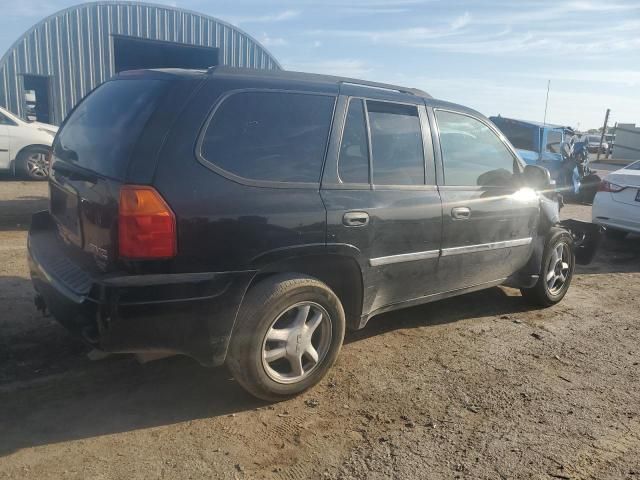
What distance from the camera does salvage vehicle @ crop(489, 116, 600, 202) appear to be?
12.5 m

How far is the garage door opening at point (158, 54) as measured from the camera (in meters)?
17.8

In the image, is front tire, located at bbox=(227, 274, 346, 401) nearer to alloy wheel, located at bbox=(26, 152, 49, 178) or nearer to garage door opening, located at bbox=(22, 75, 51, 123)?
alloy wheel, located at bbox=(26, 152, 49, 178)

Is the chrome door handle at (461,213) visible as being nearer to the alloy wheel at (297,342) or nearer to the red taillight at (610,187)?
the alloy wheel at (297,342)

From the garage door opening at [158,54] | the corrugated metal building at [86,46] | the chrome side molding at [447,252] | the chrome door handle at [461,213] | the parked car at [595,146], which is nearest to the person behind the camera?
the chrome side molding at [447,252]

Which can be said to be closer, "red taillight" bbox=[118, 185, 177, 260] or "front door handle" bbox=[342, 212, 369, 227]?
"red taillight" bbox=[118, 185, 177, 260]

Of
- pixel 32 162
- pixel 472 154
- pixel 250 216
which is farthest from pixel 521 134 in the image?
pixel 250 216

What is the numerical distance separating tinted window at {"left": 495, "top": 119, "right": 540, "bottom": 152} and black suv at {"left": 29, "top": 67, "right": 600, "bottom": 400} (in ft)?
31.3

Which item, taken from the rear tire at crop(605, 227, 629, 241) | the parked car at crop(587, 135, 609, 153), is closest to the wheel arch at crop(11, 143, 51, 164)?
the rear tire at crop(605, 227, 629, 241)

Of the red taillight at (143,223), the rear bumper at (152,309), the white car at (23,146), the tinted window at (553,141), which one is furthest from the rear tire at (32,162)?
the tinted window at (553,141)

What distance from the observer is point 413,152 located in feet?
12.1

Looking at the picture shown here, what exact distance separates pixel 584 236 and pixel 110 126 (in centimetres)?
485

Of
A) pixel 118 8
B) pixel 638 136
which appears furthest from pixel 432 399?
pixel 638 136

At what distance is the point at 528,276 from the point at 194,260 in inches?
128

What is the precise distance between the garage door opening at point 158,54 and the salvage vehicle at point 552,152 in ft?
35.2
